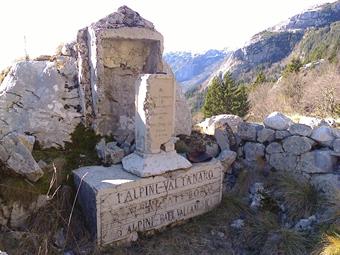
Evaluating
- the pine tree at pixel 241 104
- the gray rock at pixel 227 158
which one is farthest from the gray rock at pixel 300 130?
the pine tree at pixel 241 104

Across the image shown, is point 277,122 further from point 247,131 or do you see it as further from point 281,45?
point 281,45

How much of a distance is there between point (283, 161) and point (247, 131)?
803 mm

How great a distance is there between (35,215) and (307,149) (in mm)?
4169

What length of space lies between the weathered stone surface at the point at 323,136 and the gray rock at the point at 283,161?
0.46 meters

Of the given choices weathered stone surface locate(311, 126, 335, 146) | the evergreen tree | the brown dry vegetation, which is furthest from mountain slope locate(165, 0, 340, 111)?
weathered stone surface locate(311, 126, 335, 146)

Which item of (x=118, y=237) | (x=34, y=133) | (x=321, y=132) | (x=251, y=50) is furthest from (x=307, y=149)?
(x=251, y=50)

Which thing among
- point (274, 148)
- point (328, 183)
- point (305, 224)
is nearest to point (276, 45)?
point (274, 148)

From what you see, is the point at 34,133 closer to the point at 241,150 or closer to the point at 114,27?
the point at 114,27

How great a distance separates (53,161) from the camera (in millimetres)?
5246

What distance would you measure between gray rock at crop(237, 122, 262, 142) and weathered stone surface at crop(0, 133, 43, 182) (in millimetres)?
3543

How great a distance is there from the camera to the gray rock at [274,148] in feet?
20.9

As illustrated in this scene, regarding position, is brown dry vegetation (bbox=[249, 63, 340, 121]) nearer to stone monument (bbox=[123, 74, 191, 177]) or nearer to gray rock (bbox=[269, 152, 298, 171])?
gray rock (bbox=[269, 152, 298, 171])

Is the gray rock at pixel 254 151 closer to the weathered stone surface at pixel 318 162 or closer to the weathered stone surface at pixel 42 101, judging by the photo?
the weathered stone surface at pixel 318 162

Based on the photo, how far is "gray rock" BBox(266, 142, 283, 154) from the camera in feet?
20.9
